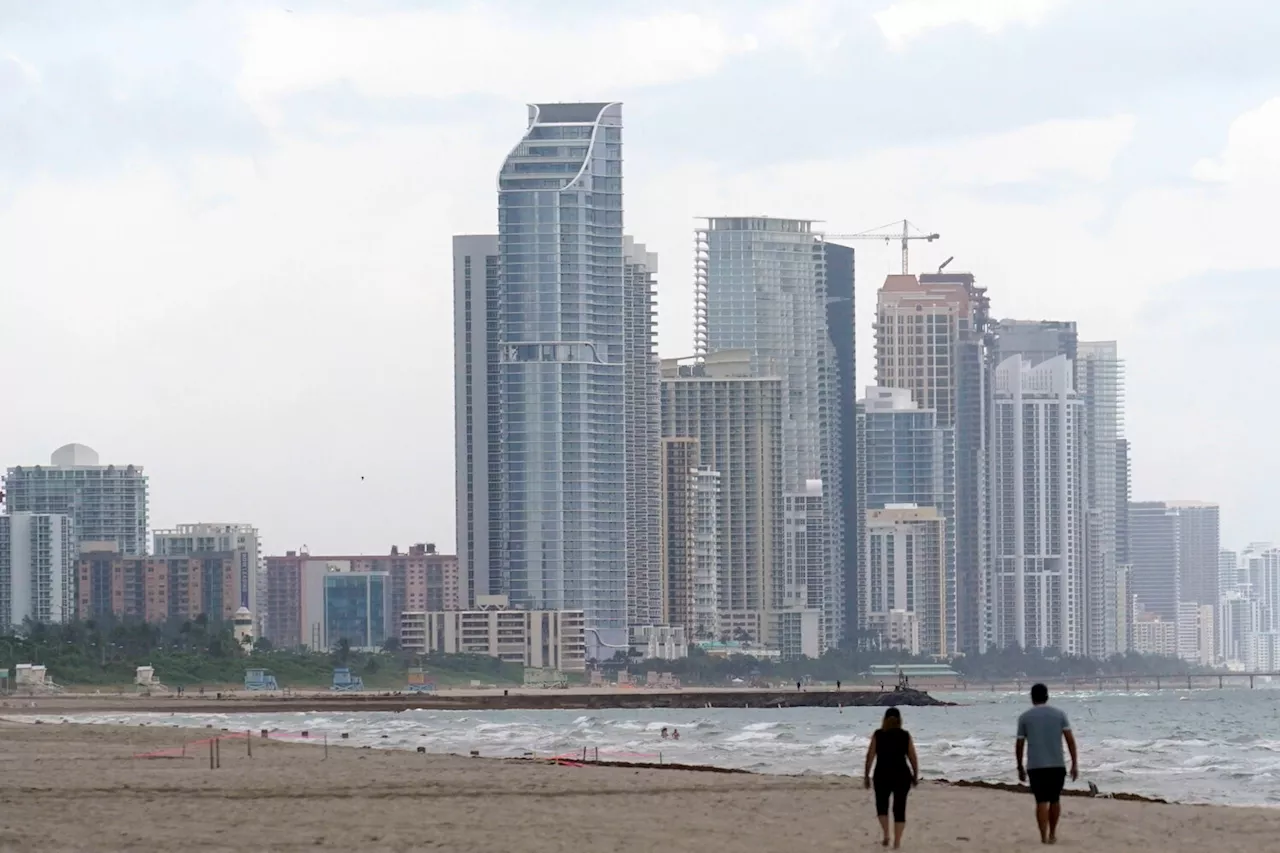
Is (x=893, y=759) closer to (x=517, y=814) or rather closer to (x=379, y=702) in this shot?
(x=517, y=814)

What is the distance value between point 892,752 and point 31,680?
15769cm

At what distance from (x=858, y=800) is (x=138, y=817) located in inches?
479

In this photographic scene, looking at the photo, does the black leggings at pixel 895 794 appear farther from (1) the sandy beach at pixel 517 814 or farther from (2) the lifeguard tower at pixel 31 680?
(2) the lifeguard tower at pixel 31 680

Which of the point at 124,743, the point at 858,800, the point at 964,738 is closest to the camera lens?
the point at 858,800

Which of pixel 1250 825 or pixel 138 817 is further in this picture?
pixel 1250 825

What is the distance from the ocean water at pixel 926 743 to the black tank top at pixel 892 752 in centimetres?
2249

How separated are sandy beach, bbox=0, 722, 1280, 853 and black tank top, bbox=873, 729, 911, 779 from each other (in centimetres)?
189

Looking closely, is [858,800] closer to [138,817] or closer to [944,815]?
[944,815]

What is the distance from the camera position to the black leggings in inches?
1057

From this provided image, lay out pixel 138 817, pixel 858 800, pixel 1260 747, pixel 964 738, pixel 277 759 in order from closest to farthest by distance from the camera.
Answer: pixel 138 817 → pixel 858 800 → pixel 277 759 → pixel 1260 747 → pixel 964 738

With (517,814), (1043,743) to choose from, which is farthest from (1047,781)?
(517,814)

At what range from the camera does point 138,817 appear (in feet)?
100

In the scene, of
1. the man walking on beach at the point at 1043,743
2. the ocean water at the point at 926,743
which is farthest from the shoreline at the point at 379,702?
the man walking on beach at the point at 1043,743

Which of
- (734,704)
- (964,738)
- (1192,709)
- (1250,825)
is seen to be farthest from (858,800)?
(734,704)
